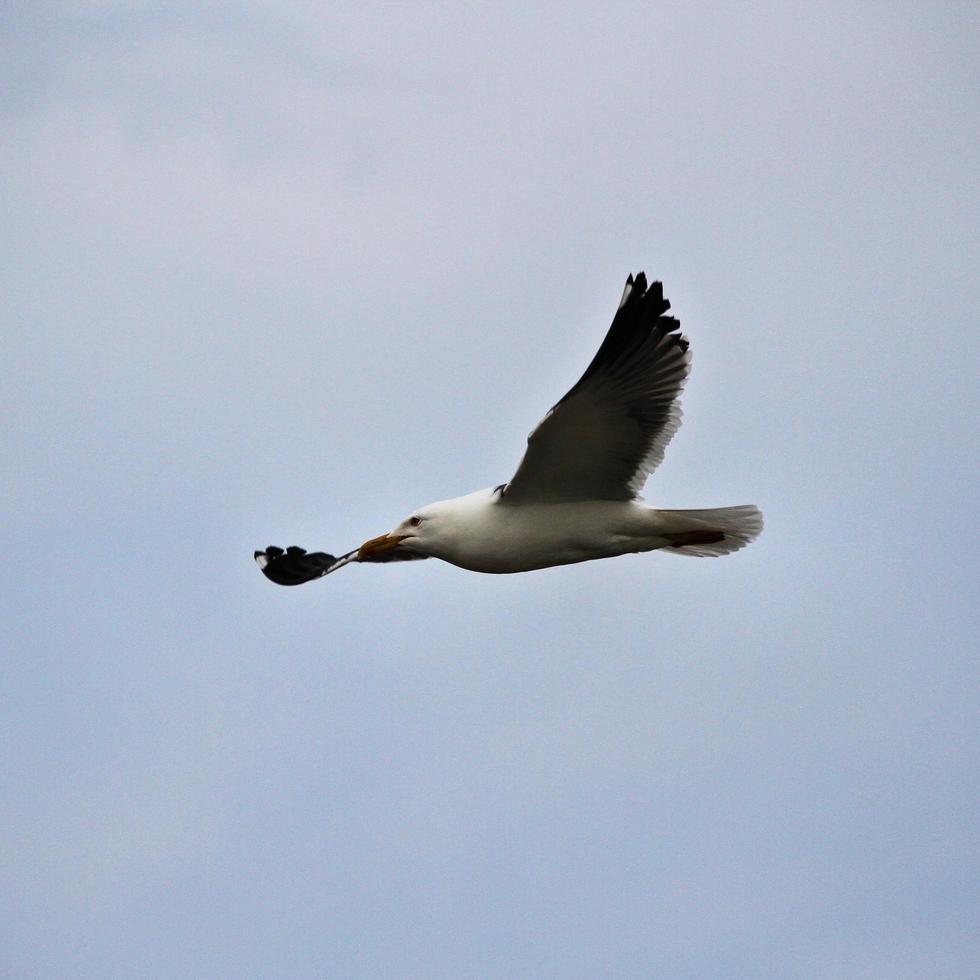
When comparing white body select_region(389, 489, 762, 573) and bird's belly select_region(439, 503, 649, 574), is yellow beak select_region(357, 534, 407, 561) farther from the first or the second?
bird's belly select_region(439, 503, 649, 574)

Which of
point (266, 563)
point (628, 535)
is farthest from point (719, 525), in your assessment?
point (266, 563)

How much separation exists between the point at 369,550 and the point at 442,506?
0.83 m

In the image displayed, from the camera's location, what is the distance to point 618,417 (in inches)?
439

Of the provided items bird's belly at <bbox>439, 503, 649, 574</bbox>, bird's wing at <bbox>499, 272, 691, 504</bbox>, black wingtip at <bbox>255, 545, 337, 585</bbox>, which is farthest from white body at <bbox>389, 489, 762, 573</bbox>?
black wingtip at <bbox>255, 545, 337, 585</bbox>

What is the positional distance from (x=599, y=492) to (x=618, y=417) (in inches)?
28.5

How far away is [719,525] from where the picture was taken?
1213cm

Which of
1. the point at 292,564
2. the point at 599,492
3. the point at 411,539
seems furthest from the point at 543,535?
the point at 292,564

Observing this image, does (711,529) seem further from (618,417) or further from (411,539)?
(411,539)

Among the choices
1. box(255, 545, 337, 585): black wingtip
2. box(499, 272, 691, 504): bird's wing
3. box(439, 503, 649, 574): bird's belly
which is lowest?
box(439, 503, 649, 574): bird's belly

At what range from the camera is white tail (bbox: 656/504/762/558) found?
11906 mm

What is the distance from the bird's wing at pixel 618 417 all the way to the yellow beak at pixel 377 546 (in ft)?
3.20

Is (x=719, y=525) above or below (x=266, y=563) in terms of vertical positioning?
below

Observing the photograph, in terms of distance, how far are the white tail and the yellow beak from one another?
6.21 feet

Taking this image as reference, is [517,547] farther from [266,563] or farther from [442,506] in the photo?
[266,563]
